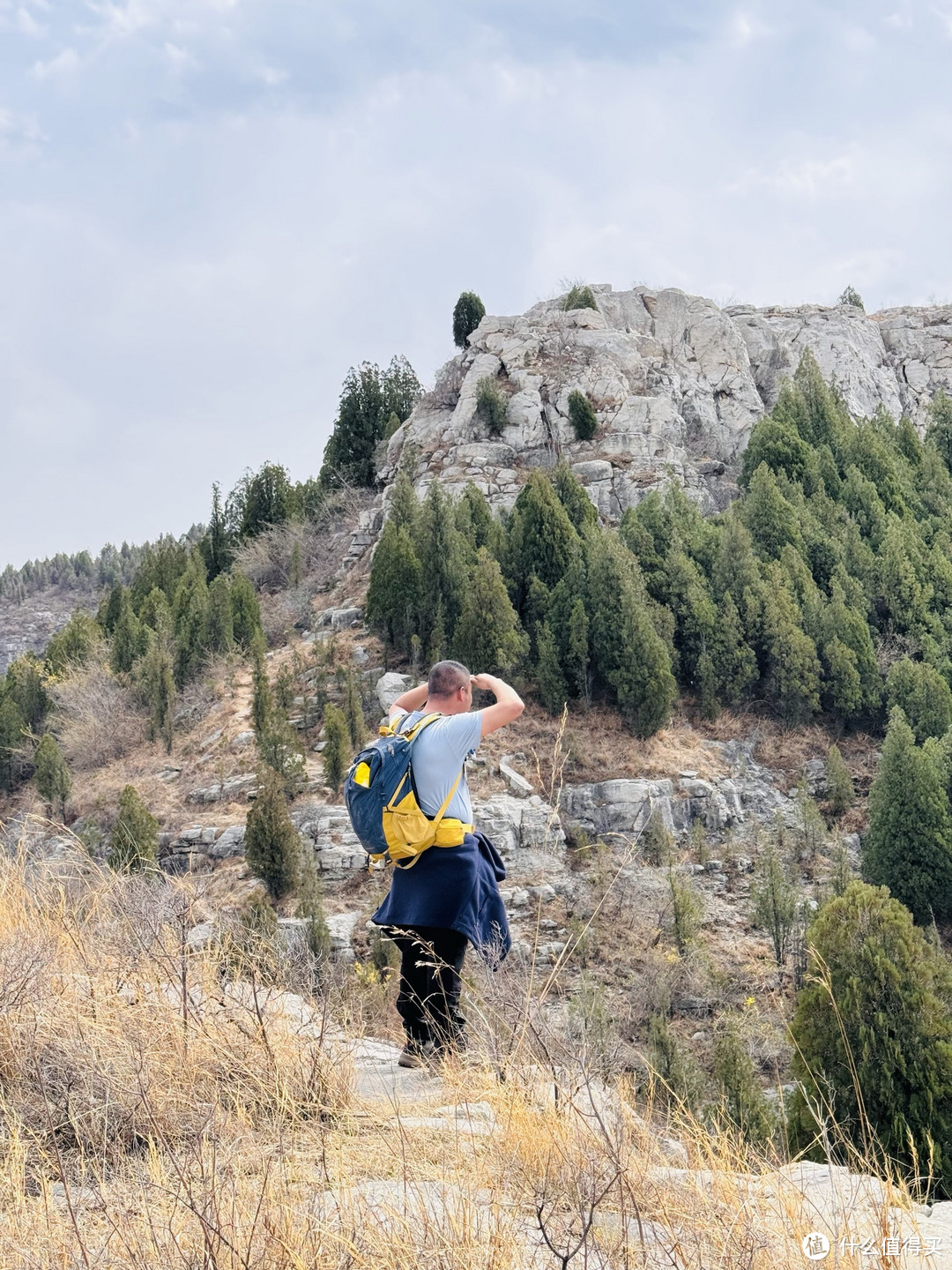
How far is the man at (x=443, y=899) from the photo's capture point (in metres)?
3.26

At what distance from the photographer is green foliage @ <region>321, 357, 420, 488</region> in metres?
27.2

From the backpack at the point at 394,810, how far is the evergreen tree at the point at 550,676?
12.9 meters

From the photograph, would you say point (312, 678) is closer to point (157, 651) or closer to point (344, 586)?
point (157, 651)

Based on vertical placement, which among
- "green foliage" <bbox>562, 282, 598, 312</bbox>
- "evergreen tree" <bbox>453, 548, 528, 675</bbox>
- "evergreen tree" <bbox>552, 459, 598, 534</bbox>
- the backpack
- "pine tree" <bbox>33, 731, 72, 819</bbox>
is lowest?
"pine tree" <bbox>33, 731, 72, 819</bbox>

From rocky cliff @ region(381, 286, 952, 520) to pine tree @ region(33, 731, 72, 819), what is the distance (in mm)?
10658

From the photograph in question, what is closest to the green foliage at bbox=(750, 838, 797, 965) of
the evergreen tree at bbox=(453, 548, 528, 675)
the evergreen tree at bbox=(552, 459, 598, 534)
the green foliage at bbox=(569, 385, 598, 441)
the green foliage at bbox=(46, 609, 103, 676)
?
the evergreen tree at bbox=(453, 548, 528, 675)

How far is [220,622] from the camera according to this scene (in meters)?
19.4

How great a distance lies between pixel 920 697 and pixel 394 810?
597 inches

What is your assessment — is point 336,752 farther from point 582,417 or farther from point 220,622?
point 582,417

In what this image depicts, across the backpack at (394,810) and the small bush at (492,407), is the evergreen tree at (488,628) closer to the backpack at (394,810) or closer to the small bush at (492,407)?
the small bush at (492,407)

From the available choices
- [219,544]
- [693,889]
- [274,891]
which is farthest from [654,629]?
[219,544]

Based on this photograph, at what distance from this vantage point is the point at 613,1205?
2029 millimetres

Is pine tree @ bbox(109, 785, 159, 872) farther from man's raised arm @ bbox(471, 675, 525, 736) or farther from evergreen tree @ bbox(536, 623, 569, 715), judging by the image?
man's raised arm @ bbox(471, 675, 525, 736)

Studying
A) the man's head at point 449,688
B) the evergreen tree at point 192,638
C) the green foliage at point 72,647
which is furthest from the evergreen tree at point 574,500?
the man's head at point 449,688
